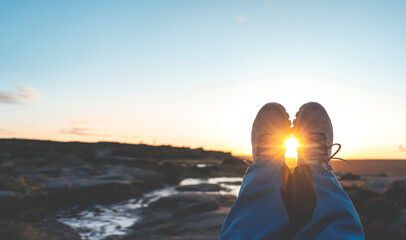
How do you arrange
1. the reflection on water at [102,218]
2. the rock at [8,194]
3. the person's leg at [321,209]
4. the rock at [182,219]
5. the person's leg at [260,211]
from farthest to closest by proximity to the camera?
the rock at [8,194] < the reflection on water at [102,218] < the rock at [182,219] < the person's leg at [260,211] < the person's leg at [321,209]

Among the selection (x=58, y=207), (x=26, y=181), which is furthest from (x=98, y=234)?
(x=26, y=181)

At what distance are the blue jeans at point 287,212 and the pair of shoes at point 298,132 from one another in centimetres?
94

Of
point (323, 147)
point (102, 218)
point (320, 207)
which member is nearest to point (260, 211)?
point (320, 207)

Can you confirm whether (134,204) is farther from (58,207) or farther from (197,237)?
(197,237)

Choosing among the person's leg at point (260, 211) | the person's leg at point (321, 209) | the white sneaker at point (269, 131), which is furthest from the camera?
the white sneaker at point (269, 131)

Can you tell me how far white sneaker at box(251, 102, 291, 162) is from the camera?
149 inches

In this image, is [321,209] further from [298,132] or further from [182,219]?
[182,219]

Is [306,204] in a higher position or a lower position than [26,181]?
higher

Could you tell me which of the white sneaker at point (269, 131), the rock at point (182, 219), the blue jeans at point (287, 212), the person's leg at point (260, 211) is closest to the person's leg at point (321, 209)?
the blue jeans at point (287, 212)

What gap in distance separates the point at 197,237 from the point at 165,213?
321 centimetres

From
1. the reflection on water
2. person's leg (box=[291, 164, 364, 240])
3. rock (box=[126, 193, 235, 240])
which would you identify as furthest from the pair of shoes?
the reflection on water

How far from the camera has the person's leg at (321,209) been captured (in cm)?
204

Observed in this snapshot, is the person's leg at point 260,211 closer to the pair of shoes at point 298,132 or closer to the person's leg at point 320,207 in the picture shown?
the person's leg at point 320,207

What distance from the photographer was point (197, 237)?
4.74 metres
